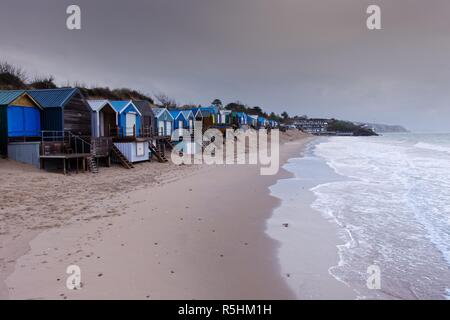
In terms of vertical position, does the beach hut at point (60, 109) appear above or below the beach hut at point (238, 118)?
below

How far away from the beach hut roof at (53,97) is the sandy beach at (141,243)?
6.45 meters

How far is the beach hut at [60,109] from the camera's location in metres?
19.6

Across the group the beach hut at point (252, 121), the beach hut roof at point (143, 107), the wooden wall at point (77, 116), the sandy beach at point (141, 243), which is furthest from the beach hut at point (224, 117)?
the sandy beach at point (141, 243)

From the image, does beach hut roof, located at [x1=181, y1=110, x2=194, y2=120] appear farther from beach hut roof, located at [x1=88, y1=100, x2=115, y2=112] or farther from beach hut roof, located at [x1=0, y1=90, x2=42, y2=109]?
beach hut roof, located at [x1=0, y1=90, x2=42, y2=109]

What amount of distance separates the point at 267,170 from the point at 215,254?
53.3 feet

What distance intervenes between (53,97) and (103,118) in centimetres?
427

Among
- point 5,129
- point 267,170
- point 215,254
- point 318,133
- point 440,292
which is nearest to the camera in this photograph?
point 440,292

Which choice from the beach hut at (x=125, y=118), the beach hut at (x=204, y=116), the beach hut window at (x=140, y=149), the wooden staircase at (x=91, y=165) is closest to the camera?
the wooden staircase at (x=91, y=165)

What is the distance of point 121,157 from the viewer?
69.7 ft

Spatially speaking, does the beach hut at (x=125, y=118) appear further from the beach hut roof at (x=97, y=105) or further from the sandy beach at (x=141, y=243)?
the sandy beach at (x=141, y=243)

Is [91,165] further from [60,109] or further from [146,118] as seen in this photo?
[146,118]

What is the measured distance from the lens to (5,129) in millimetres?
17703

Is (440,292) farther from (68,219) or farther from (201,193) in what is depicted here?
(201,193)
